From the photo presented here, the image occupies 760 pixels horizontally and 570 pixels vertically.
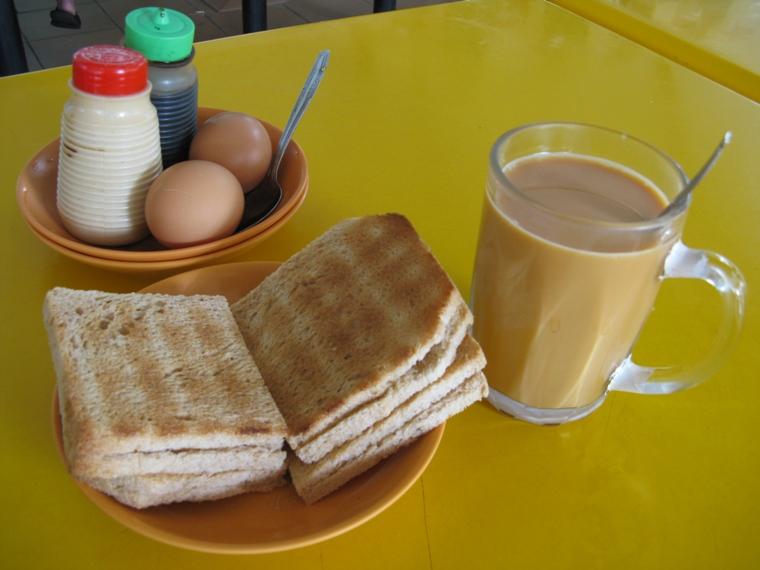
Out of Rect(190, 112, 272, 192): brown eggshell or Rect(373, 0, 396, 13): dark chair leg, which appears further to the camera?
Rect(373, 0, 396, 13): dark chair leg

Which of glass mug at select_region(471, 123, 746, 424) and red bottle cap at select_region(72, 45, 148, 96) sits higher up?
red bottle cap at select_region(72, 45, 148, 96)

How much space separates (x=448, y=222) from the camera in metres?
0.97

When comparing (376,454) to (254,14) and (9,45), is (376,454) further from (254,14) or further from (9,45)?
(254,14)

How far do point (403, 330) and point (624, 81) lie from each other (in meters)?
0.98

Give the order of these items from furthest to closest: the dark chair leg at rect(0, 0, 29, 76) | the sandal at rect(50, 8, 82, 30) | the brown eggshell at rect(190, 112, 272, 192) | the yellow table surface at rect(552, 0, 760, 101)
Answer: the sandal at rect(50, 8, 82, 30) < the dark chair leg at rect(0, 0, 29, 76) < the yellow table surface at rect(552, 0, 760, 101) < the brown eggshell at rect(190, 112, 272, 192)

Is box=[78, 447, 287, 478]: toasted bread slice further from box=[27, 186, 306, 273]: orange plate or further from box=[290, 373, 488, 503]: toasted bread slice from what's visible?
box=[27, 186, 306, 273]: orange plate

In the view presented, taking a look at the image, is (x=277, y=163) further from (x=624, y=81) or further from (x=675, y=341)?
(x=624, y=81)

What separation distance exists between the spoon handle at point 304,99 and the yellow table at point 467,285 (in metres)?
0.09

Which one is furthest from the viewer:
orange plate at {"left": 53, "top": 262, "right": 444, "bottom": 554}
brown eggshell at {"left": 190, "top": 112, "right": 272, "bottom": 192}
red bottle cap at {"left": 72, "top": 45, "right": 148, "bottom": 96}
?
brown eggshell at {"left": 190, "top": 112, "right": 272, "bottom": 192}

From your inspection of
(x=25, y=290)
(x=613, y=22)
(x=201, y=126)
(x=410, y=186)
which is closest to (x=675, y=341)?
(x=410, y=186)

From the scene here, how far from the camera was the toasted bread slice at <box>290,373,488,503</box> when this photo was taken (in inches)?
23.1

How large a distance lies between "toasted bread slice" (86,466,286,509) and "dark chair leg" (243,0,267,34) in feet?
A: 6.43

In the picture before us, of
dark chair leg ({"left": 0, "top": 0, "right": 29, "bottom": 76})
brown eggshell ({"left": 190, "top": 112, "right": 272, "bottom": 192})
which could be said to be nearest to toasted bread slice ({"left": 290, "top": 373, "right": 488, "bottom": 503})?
brown eggshell ({"left": 190, "top": 112, "right": 272, "bottom": 192})

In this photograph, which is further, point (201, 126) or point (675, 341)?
point (201, 126)
